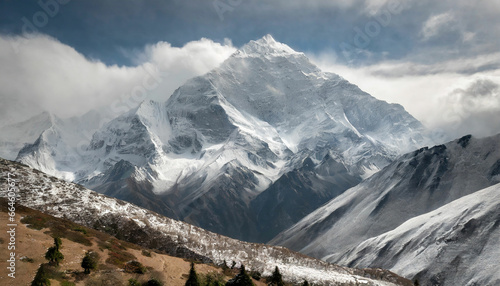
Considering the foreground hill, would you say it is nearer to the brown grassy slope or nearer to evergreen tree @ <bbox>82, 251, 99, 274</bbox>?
the brown grassy slope

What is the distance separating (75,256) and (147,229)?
37051mm

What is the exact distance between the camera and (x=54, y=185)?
88750 millimetres

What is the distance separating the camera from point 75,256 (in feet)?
169

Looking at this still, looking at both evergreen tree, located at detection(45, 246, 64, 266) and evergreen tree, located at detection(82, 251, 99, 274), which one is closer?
evergreen tree, located at detection(45, 246, 64, 266)

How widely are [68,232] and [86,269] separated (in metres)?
12.3

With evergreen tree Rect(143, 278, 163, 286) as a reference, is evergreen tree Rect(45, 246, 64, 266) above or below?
above

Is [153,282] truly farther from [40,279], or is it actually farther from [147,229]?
[147,229]

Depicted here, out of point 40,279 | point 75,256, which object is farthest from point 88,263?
point 40,279

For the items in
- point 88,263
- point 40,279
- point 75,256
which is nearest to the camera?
point 40,279

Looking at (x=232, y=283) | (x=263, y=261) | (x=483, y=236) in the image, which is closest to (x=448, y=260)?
(x=483, y=236)

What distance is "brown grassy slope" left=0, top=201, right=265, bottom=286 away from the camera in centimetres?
4525

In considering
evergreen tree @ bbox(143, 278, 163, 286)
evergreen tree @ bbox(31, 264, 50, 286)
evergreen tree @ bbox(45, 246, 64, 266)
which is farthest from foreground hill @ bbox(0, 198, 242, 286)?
evergreen tree @ bbox(31, 264, 50, 286)

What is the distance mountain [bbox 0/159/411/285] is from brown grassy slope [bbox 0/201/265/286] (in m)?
16.7

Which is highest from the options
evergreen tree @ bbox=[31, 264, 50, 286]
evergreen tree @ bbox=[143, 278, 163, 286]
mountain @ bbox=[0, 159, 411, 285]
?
mountain @ bbox=[0, 159, 411, 285]
